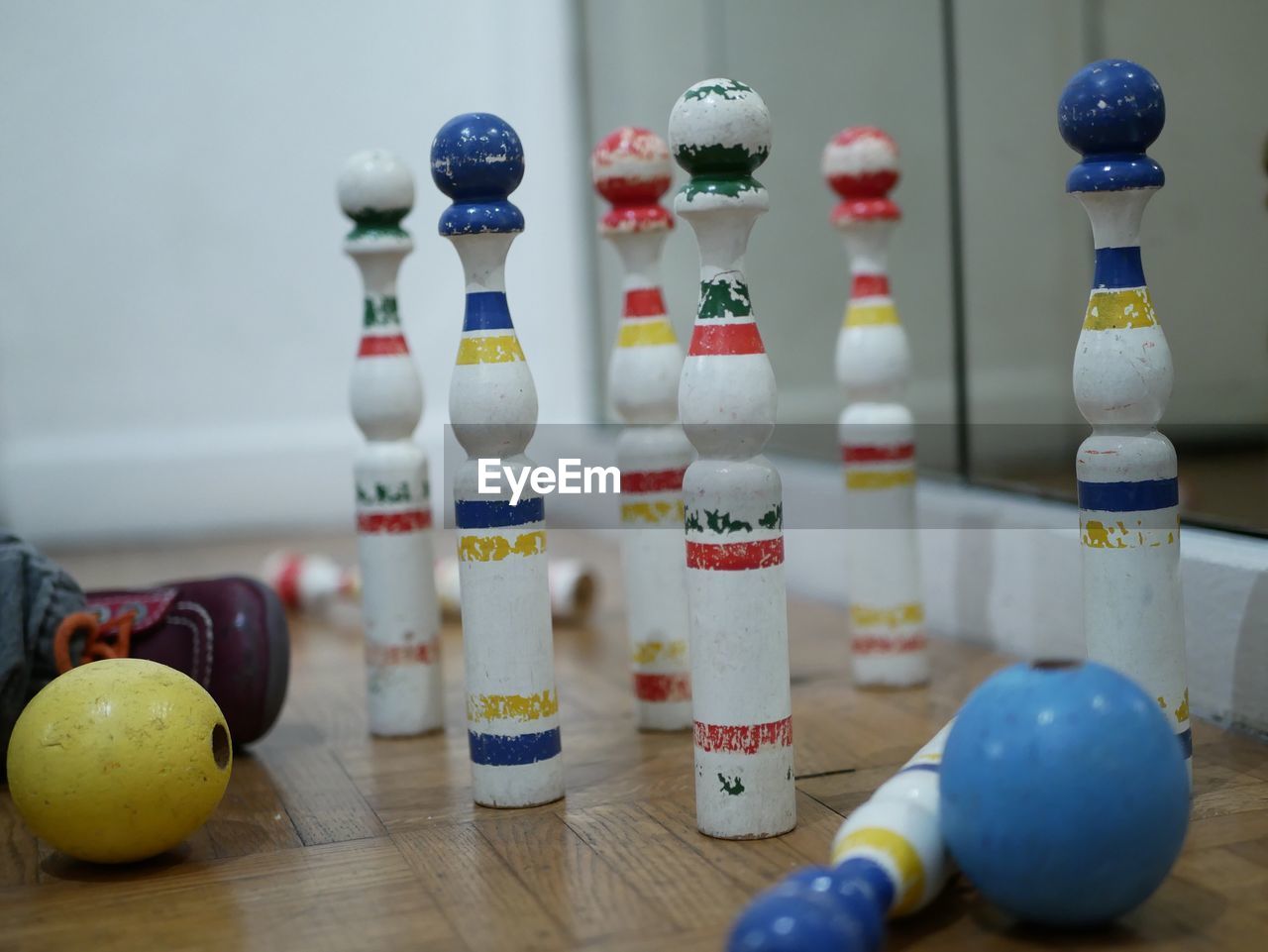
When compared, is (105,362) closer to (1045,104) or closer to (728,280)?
(1045,104)

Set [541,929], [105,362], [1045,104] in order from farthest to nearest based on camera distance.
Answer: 1. [105,362]
2. [1045,104]
3. [541,929]

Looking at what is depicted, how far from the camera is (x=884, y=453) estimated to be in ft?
5.31

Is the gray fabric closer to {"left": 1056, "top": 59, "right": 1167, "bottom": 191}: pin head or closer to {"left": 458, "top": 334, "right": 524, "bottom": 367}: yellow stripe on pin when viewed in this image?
{"left": 458, "top": 334, "right": 524, "bottom": 367}: yellow stripe on pin

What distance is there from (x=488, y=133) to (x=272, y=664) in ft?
1.86

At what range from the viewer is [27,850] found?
4.00ft

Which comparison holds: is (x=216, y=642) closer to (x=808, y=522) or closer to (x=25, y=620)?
(x=25, y=620)

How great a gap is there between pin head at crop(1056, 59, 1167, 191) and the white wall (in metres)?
2.09

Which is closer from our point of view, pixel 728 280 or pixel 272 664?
pixel 728 280

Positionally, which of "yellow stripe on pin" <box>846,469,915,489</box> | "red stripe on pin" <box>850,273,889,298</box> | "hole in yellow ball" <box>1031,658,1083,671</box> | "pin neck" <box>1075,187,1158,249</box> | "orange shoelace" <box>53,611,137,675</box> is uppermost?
"pin neck" <box>1075,187,1158,249</box>

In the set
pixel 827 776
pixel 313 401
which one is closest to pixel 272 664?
pixel 827 776

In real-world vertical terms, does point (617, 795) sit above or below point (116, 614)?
below

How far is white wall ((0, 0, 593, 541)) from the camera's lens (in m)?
2.96

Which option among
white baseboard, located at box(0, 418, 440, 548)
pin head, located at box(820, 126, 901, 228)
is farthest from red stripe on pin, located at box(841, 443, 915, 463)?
white baseboard, located at box(0, 418, 440, 548)

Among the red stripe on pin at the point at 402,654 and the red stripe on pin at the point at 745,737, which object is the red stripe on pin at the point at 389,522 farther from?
the red stripe on pin at the point at 745,737
